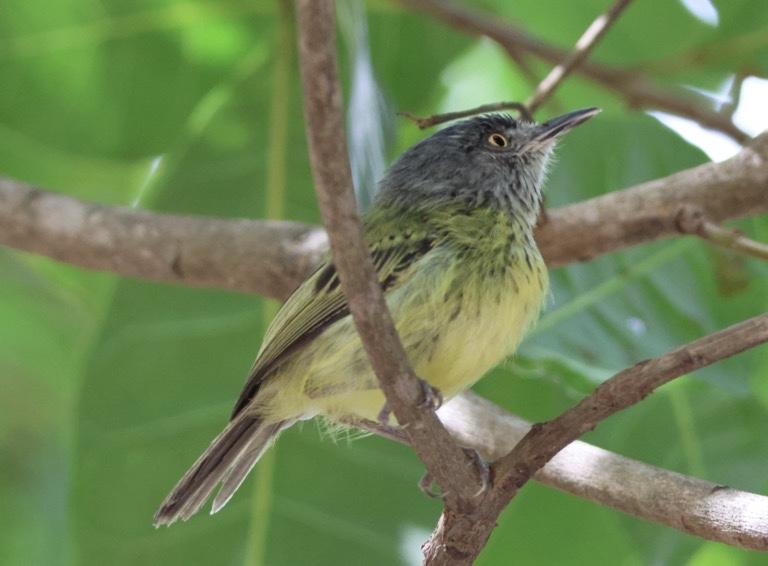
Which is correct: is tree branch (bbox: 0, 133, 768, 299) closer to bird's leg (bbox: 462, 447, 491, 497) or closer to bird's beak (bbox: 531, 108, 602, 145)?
bird's beak (bbox: 531, 108, 602, 145)

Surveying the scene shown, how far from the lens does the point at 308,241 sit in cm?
362

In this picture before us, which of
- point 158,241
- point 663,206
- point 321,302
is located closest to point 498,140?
point 663,206

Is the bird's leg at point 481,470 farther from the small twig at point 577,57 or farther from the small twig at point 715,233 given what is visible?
the small twig at point 577,57

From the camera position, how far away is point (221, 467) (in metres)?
3.00

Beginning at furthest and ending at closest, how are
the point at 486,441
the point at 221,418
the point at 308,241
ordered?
the point at 221,418
the point at 308,241
the point at 486,441

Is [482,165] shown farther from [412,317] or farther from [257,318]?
[257,318]

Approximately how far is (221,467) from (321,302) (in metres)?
0.55

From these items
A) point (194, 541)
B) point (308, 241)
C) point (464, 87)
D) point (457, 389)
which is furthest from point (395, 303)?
point (464, 87)

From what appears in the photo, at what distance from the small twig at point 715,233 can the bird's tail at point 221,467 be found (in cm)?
131

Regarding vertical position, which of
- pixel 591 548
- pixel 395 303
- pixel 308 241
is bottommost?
pixel 591 548

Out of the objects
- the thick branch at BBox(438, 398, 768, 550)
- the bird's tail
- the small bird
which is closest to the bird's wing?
the small bird

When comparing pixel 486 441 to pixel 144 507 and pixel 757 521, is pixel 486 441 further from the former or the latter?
pixel 144 507

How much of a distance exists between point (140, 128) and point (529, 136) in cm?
156

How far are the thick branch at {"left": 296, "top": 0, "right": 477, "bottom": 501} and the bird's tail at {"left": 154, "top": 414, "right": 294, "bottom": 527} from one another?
88cm
